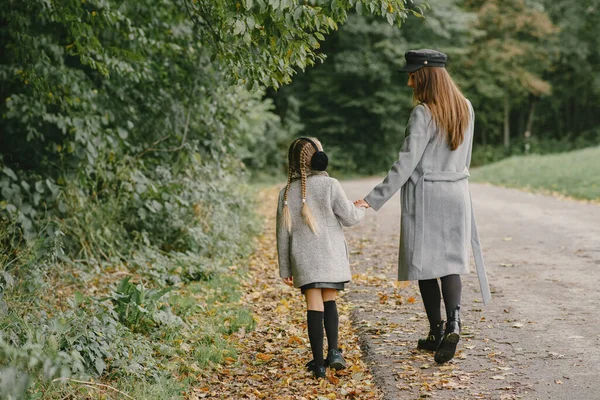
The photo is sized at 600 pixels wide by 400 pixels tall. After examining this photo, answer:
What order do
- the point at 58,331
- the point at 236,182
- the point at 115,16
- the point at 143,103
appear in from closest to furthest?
the point at 58,331, the point at 115,16, the point at 143,103, the point at 236,182

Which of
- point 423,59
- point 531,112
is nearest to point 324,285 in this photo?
point 423,59

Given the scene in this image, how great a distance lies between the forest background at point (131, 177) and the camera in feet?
14.6

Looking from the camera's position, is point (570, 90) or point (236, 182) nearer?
point (236, 182)

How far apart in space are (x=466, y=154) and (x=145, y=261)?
4.67 m

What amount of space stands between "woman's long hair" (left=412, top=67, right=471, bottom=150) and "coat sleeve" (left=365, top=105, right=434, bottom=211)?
0.07 meters

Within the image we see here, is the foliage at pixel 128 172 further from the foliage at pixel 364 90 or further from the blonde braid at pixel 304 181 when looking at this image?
the foliage at pixel 364 90

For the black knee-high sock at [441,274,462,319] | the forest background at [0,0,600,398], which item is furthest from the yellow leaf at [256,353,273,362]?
the black knee-high sock at [441,274,462,319]

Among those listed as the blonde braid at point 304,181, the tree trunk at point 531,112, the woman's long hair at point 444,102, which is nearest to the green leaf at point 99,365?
the blonde braid at point 304,181

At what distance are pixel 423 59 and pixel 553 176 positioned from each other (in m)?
15.6

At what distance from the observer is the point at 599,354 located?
14.7 feet

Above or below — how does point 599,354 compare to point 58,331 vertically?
below

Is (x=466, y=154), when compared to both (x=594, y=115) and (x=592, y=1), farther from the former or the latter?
(x=594, y=115)

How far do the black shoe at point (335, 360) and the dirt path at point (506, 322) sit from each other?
0.26 meters

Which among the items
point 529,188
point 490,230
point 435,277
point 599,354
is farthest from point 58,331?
point 529,188
